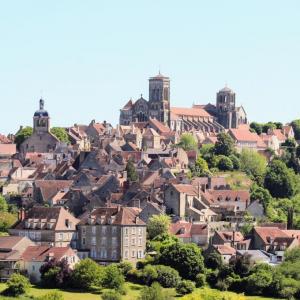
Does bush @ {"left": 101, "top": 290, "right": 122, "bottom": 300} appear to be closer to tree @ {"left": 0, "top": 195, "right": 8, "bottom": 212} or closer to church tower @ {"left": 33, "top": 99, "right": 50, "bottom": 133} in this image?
tree @ {"left": 0, "top": 195, "right": 8, "bottom": 212}

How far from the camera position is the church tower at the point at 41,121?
13404 centimetres

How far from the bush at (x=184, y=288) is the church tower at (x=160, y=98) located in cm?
7026

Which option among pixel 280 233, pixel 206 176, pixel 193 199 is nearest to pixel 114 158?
pixel 206 176

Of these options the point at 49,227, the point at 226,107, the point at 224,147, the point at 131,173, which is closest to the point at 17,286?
the point at 49,227

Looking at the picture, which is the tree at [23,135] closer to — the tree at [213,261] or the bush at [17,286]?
the tree at [213,261]

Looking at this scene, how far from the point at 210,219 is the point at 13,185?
22.5 m

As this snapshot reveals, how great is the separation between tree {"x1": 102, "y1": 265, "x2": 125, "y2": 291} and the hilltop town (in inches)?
3.6

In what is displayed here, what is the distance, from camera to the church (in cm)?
15700

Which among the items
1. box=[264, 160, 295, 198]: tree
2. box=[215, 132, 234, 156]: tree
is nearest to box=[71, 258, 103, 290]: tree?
box=[264, 160, 295, 198]: tree

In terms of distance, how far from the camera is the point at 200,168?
122250 millimetres

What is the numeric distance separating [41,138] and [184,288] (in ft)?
177

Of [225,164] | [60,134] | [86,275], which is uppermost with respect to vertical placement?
[60,134]

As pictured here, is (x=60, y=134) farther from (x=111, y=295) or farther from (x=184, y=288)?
(x=111, y=295)

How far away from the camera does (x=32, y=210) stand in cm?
9306
